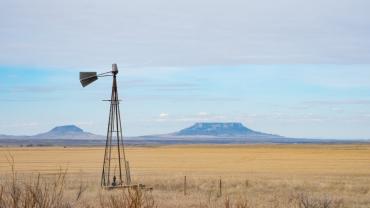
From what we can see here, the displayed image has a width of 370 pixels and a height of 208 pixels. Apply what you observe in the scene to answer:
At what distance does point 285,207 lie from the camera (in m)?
19.1

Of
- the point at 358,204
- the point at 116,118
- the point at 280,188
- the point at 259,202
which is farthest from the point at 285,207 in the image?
the point at 280,188

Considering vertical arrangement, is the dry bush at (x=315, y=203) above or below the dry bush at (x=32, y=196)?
below

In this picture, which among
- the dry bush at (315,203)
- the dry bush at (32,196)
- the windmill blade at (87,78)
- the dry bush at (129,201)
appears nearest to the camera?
the dry bush at (129,201)

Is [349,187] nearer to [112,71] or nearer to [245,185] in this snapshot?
[245,185]

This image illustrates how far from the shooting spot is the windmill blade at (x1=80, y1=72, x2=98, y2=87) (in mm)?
23609

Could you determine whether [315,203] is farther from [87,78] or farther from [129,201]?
[129,201]

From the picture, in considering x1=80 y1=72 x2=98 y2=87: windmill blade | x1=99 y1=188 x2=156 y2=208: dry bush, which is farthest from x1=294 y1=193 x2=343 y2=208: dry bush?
x1=80 y1=72 x2=98 y2=87: windmill blade

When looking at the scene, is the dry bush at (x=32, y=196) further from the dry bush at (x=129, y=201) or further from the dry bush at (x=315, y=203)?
the dry bush at (x=315, y=203)

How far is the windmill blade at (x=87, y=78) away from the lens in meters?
23.6

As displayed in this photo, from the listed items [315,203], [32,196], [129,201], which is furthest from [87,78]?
[32,196]

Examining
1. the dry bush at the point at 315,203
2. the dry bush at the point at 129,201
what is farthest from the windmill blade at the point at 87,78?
the dry bush at the point at 129,201

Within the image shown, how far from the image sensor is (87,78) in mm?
23688

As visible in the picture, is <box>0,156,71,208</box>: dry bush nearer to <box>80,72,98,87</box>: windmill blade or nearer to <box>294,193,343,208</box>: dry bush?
<box>294,193,343,208</box>: dry bush

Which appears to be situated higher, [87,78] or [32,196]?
[87,78]
